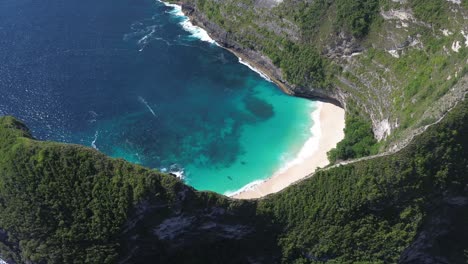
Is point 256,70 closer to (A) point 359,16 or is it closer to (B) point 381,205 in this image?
(A) point 359,16

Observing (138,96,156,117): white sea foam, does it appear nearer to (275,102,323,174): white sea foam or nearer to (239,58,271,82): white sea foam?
(239,58,271,82): white sea foam

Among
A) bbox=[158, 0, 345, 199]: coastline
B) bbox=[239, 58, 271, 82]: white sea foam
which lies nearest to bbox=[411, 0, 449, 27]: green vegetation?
bbox=[158, 0, 345, 199]: coastline

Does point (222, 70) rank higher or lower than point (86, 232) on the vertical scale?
higher

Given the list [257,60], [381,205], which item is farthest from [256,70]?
[381,205]

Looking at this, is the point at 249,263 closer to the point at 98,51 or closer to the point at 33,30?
the point at 98,51

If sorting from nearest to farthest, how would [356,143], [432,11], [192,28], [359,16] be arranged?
[432,11] → [356,143] → [359,16] → [192,28]

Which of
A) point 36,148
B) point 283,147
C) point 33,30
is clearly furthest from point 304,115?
point 33,30
